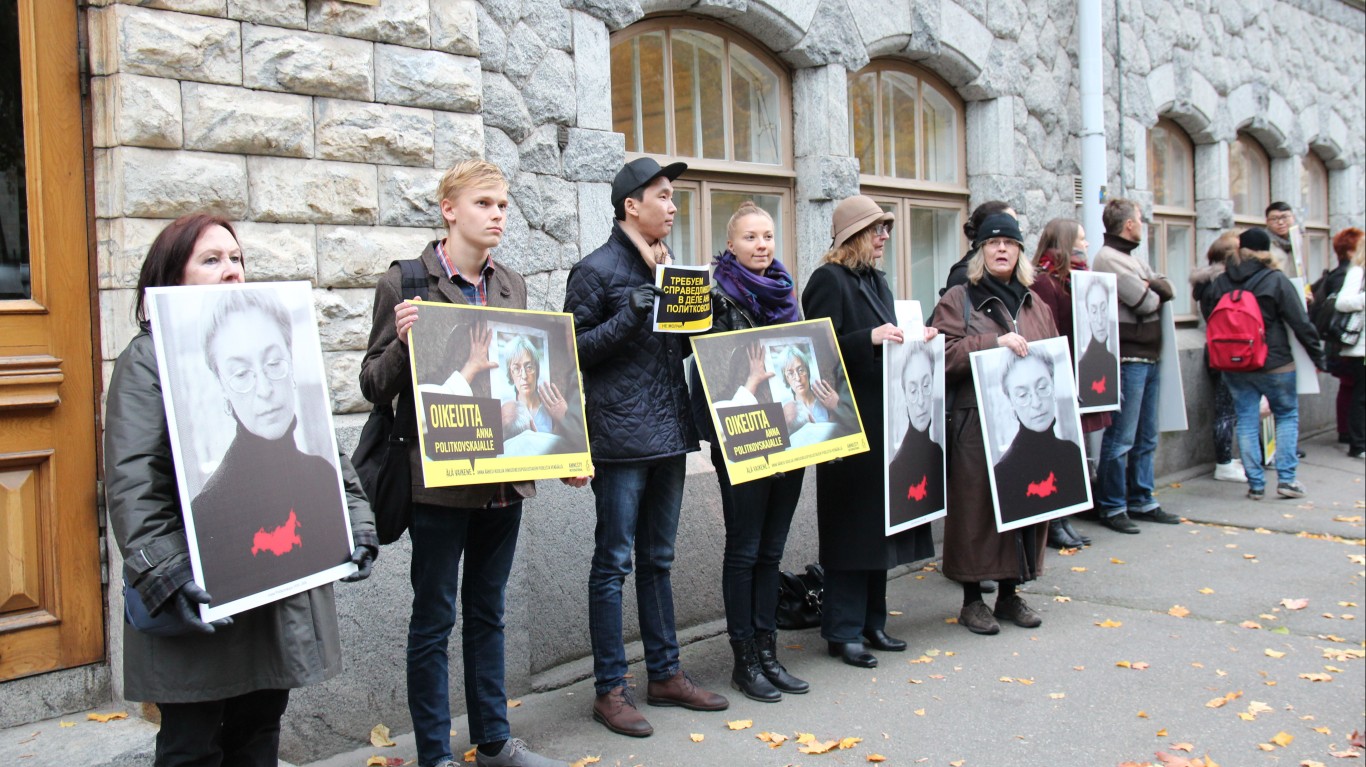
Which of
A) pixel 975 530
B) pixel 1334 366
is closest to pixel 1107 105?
pixel 1334 366

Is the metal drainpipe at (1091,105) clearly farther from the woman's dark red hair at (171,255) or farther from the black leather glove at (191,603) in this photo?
the black leather glove at (191,603)

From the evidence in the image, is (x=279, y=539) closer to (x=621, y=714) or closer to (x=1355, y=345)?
(x=621, y=714)

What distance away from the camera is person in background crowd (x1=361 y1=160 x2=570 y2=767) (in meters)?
3.75

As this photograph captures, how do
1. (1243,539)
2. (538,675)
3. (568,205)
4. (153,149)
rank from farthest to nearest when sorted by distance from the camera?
(1243,539) < (568,205) < (538,675) < (153,149)

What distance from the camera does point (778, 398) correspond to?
4.81 m

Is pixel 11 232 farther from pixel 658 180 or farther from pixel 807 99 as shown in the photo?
pixel 807 99

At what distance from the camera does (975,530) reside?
5.71 meters

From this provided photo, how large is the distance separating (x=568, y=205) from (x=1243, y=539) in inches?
208

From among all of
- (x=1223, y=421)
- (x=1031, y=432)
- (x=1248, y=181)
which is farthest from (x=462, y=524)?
(x=1248, y=181)

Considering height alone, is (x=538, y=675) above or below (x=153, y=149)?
below

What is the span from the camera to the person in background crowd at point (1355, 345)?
10.9 meters

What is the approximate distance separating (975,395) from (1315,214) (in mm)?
10878

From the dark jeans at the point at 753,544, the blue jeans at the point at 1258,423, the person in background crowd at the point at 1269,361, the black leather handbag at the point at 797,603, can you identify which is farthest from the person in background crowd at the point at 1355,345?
the dark jeans at the point at 753,544

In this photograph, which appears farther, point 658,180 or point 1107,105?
point 1107,105
